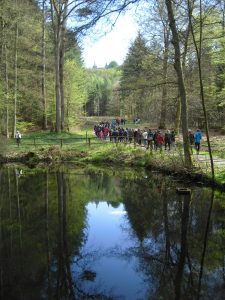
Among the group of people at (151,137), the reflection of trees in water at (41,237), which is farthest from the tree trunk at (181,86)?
the group of people at (151,137)

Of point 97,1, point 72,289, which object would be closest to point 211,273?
point 72,289

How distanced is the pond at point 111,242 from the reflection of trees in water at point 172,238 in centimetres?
2

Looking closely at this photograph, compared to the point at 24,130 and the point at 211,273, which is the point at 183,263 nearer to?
the point at 211,273

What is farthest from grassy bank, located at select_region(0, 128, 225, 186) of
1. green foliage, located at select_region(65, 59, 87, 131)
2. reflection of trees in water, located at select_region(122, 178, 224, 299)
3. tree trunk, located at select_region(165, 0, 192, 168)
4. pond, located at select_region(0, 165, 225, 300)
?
green foliage, located at select_region(65, 59, 87, 131)

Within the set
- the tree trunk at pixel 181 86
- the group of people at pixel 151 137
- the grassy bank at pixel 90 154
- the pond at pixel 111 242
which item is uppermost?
the tree trunk at pixel 181 86

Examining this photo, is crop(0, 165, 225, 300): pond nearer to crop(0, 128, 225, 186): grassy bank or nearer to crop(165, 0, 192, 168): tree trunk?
crop(165, 0, 192, 168): tree trunk

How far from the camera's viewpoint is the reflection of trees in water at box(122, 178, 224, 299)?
298 inches

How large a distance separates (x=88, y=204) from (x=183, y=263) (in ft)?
21.1

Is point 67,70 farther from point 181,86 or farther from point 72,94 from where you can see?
point 181,86

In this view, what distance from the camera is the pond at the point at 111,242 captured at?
7.47m

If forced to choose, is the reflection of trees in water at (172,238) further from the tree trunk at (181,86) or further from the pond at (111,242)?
the tree trunk at (181,86)

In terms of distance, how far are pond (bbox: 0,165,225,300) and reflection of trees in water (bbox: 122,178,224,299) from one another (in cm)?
2

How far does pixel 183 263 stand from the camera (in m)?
8.53

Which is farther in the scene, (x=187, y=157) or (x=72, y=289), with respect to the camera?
(x=187, y=157)
